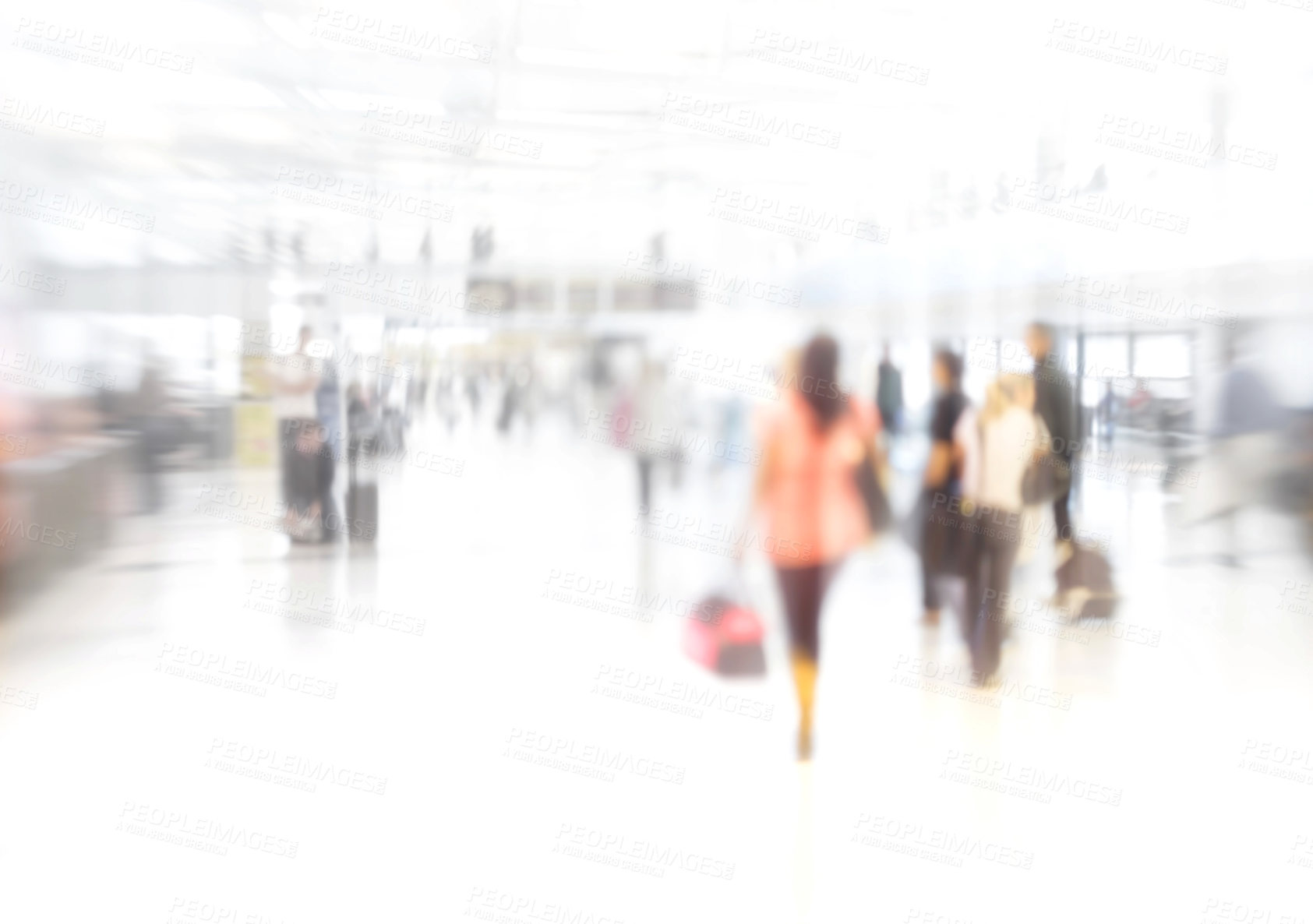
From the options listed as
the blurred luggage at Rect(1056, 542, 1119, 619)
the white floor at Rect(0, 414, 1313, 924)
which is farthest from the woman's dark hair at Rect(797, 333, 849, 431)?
the blurred luggage at Rect(1056, 542, 1119, 619)

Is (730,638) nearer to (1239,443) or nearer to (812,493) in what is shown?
(812,493)

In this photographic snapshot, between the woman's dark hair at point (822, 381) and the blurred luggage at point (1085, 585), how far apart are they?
7.82 feet

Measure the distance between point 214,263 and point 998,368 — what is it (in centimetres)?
380

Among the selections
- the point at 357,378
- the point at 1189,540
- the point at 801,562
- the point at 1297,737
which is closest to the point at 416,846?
the point at 801,562

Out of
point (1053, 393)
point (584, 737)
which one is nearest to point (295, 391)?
point (584, 737)

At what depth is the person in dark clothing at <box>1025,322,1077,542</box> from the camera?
4.26 metres

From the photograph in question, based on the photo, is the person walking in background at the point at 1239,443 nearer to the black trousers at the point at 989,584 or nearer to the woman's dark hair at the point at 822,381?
the black trousers at the point at 989,584

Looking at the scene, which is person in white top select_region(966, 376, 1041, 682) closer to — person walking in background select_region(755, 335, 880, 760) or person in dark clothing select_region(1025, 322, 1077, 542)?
person in dark clothing select_region(1025, 322, 1077, 542)

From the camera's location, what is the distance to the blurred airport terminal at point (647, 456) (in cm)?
310

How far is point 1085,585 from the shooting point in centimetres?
541

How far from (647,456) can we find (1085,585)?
260 centimetres

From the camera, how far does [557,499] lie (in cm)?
478

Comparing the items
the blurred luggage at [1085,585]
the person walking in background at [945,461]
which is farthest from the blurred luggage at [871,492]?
the blurred luggage at [1085,585]

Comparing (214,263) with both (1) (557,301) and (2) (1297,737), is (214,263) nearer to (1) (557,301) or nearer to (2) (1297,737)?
A: (1) (557,301)
